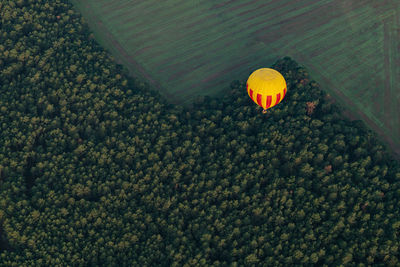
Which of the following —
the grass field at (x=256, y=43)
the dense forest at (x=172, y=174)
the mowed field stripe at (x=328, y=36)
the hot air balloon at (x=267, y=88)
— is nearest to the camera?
the dense forest at (x=172, y=174)

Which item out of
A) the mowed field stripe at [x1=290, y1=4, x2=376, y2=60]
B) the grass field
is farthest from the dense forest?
the mowed field stripe at [x1=290, y1=4, x2=376, y2=60]

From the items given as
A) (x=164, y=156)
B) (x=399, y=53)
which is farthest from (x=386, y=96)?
(x=164, y=156)

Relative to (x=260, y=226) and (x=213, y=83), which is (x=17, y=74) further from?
(x=260, y=226)

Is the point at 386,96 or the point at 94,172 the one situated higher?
the point at 94,172

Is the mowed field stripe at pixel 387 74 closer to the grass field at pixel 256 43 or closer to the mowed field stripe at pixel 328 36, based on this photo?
the grass field at pixel 256 43

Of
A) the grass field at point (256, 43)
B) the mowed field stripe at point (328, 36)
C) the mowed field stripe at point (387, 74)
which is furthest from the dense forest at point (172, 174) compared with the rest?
the mowed field stripe at point (387, 74)

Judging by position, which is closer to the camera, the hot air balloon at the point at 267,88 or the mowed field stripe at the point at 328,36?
the hot air balloon at the point at 267,88
